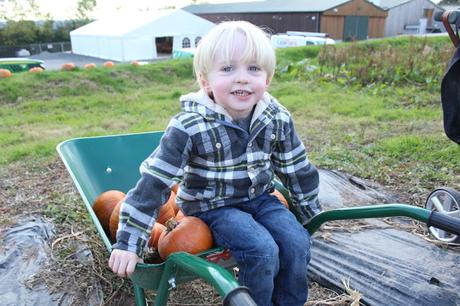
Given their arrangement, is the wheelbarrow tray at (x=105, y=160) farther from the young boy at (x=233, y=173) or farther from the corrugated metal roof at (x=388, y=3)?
the corrugated metal roof at (x=388, y=3)

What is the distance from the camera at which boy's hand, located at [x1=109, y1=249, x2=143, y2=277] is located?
150 cm

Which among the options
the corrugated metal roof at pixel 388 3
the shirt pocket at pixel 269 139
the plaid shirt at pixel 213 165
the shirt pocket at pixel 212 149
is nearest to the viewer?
the plaid shirt at pixel 213 165

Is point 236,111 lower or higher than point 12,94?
Result: higher

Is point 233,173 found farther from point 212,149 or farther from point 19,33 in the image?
point 19,33

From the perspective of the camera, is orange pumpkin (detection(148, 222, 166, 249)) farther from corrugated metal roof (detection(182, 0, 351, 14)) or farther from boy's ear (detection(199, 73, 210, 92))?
corrugated metal roof (detection(182, 0, 351, 14))

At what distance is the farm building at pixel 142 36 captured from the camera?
22188 millimetres

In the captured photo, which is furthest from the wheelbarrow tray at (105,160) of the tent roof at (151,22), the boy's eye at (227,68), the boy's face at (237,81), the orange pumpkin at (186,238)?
the tent roof at (151,22)

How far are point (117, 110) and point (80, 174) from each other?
4763mm

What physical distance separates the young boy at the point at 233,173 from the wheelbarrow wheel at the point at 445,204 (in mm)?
989

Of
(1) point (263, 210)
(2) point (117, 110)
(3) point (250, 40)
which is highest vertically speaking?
(3) point (250, 40)

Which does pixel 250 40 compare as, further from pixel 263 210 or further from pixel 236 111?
pixel 263 210

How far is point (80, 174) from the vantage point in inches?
87.5

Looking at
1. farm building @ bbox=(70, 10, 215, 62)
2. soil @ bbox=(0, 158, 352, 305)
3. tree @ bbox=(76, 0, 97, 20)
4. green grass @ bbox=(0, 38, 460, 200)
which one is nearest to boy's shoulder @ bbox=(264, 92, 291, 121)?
soil @ bbox=(0, 158, 352, 305)

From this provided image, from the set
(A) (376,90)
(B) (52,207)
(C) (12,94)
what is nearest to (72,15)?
(C) (12,94)
